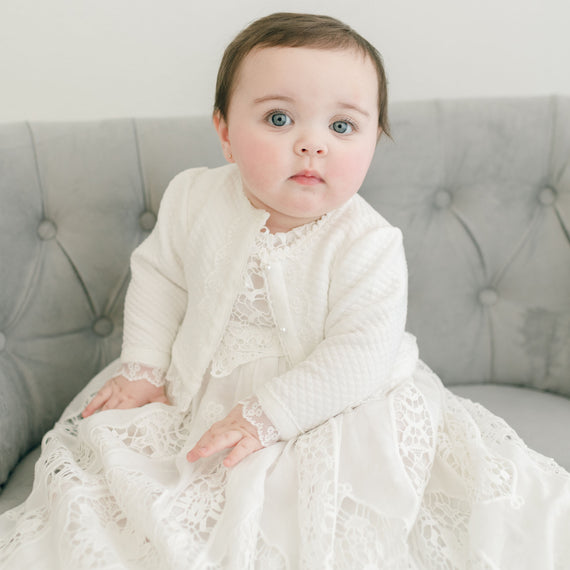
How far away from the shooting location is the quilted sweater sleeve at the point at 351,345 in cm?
96

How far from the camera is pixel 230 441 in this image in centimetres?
93

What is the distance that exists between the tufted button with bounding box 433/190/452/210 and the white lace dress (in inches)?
18.7

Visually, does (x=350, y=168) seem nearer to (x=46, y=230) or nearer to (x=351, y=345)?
(x=351, y=345)

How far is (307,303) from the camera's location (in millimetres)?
1045

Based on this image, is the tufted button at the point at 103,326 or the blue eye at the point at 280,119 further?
the tufted button at the point at 103,326

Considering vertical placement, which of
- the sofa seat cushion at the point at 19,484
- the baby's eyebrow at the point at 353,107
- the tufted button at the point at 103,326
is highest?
the baby's eyebrow at the point at 353,107

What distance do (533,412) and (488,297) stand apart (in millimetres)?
262

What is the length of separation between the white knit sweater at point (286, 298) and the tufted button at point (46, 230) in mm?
214

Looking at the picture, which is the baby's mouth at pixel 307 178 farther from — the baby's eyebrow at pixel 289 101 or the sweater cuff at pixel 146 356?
the sweater cuff at pixel 146 356

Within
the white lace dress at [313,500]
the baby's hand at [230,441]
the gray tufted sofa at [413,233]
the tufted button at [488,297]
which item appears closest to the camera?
the white lace dress at [313,500]

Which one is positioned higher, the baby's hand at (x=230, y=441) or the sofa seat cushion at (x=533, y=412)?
the baby's hand at (x=230, y=441)

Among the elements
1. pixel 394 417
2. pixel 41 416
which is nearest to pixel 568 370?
pixel 394 417

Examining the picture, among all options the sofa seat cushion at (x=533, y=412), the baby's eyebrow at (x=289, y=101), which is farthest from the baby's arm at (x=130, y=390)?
the sofa seat cushion at (x=533, y=412)

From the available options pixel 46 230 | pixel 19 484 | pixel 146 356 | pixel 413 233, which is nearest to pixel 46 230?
pixel 46 230
